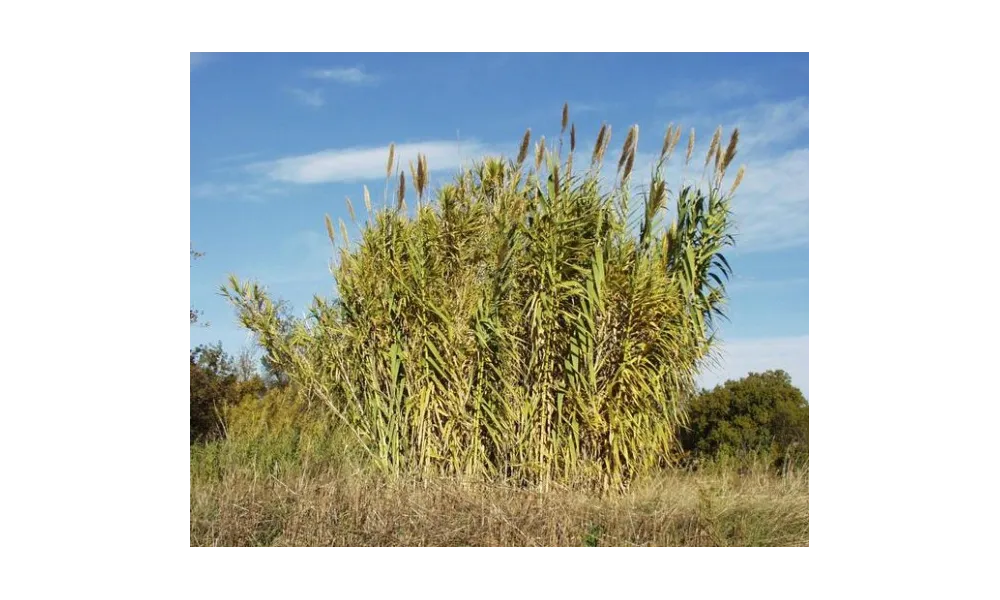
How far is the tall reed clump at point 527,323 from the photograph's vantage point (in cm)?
690

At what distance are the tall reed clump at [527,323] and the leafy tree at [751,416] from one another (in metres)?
3.11

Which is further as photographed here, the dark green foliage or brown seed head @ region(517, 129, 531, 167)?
the dark green foliage

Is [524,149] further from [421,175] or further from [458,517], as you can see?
[458,517]

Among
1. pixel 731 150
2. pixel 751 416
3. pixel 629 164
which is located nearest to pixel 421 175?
pixel 629 164

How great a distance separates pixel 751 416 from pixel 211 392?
7515mm

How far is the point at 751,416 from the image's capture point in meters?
10.4

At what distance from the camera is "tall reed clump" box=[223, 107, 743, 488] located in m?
6.90

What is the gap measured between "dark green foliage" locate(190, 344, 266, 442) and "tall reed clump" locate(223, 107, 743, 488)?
449 centimetres

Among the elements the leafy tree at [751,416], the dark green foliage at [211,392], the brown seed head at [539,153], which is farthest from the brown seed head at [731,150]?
the dark green foliage at [211,392]

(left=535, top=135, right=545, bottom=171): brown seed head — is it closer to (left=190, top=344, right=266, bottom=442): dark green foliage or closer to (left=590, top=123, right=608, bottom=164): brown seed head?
(left=590, top=123, right=608, bottom=164): brown seed head

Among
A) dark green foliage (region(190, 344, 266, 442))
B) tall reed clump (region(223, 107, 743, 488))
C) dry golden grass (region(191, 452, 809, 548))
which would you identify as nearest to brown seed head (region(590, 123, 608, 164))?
tall reed clump (region(223, 107, 743, 488))

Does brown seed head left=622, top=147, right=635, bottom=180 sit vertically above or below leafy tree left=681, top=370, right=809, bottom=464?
above

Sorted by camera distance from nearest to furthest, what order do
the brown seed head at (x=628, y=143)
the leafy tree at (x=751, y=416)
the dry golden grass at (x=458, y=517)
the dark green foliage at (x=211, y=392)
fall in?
the dry golden grass at (x=458, y=517), the brown seed head at (x=628, y=143), the leafy tree at (x=751, y=416), the dark green foliage at (x=211, y=392)

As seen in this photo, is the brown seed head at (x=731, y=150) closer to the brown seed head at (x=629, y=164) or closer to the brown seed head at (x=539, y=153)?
the brown seed head at (x=629, y=164)
